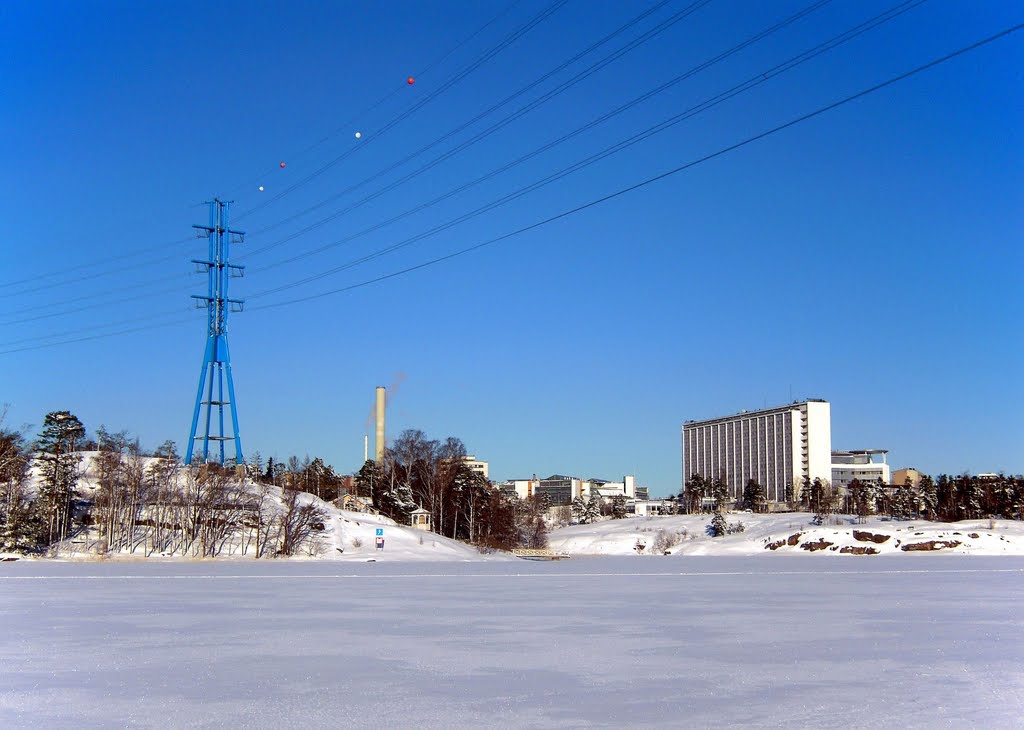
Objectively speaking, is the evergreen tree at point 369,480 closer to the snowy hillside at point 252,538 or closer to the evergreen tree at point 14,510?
the snowy hillside at point 252,538

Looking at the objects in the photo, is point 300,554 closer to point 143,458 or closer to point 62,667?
point 143,458

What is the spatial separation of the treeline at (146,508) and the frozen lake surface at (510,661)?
4791 cm

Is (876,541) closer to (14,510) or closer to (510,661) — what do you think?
(14,510)

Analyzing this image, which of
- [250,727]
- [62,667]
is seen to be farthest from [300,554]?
[250,727]

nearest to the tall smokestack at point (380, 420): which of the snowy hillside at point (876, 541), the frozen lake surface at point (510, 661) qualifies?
the snowy hillside at point (876, 541)

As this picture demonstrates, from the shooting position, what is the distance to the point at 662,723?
9.96 m

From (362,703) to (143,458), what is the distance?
260 feet

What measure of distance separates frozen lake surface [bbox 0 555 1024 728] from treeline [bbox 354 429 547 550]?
8237cm

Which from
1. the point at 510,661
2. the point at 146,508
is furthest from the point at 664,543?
the point at 510,661

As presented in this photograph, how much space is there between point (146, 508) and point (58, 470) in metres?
7.35

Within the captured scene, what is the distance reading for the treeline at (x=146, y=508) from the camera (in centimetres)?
7219

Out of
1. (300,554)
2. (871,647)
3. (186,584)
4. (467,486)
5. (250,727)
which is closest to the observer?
(250,727)

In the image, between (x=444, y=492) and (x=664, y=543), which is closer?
(x=444, y=492)

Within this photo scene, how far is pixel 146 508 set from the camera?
251ft
